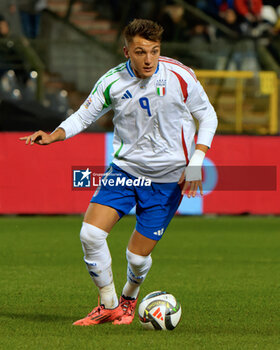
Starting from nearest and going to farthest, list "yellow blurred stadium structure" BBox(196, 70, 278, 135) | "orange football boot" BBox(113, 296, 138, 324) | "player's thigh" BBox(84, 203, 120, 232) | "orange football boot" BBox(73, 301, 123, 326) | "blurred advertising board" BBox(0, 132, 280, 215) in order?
1. "player's thigh" BBox(84, 203, 120, 232)
2. "orange football boot" BBox(73, 301, 123, 326)
3. "orange football boot" BBox(113, 296, 138, 324)
4. "blurred advertising board" BBox(0, 132, 280, 215)
5. "yellow blurred stadium structure" BBox(196, 70, 278, 135)

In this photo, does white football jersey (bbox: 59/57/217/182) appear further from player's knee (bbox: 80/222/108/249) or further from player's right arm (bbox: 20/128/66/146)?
player's knee (bbox: 80/222/108/249)

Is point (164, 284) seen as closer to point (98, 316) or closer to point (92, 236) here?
point (98, 316)

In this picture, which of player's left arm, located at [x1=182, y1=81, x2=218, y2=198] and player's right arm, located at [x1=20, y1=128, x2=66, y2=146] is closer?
player's right arm, located at [x1=20, y1=128, x2=66, y2=146]

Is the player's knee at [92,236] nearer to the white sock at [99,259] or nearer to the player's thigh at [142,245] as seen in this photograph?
the white sock at [99,259]

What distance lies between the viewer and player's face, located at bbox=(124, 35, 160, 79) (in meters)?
5.95

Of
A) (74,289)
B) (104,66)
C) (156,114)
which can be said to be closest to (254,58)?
(104,66)

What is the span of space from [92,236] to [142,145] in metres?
0.76

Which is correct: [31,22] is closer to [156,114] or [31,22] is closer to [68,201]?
[68,201]

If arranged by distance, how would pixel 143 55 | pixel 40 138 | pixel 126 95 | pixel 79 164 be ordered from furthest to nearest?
pixel 79 164 → pixel 126 95 → pixel 143 55 → pixel 40 138

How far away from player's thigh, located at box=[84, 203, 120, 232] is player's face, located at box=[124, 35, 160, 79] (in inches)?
38.9

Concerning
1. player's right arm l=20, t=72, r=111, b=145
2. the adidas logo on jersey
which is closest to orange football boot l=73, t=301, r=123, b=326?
player's right arm l=20, t=72, r=111, b=145

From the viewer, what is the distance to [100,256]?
6133 mm

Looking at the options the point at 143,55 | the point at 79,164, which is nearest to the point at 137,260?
the point at 143,55

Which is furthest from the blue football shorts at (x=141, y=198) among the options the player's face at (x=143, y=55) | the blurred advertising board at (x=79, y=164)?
the blurred advertising board at (x=79, y=164)
